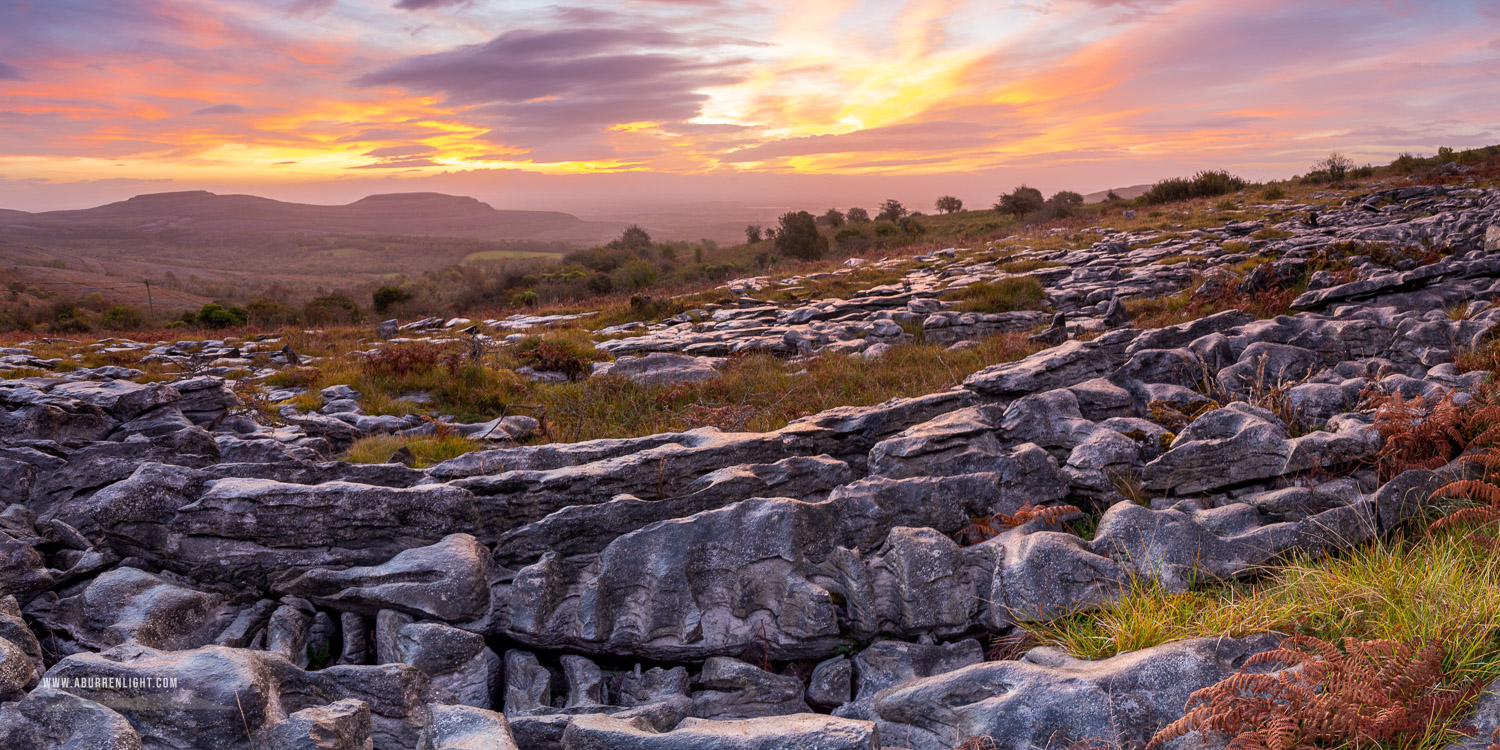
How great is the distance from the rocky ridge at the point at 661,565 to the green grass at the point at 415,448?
870mm

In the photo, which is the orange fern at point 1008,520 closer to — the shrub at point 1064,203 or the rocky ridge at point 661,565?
the rocky ridge at point 661,565

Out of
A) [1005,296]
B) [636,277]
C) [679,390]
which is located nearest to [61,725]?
[679,390]

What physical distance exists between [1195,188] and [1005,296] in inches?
1772

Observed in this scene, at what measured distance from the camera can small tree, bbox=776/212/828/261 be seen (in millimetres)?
53969

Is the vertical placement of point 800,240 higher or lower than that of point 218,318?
higher

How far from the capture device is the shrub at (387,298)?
40.6 meters

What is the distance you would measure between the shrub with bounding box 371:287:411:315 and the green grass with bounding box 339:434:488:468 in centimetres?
3432

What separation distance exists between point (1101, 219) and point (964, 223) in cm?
1576

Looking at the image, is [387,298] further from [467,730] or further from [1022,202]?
[1022,202]

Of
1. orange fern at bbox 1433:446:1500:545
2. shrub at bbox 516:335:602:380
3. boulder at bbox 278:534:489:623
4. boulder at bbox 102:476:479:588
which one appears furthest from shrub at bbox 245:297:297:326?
orange fern at bbox 1433:446:1500:545

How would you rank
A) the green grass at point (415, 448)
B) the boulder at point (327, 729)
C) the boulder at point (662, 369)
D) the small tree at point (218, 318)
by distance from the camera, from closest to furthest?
the boulder at point (327, 729), the green grass at point (415, 448), the boulder at point (662, 369), the small tree at point (218, 318)

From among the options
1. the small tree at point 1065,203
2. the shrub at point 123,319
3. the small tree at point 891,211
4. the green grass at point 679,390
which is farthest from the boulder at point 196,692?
the small tree at point 891,211

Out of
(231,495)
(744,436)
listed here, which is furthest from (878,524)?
(231,495)

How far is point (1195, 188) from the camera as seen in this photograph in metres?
54.6
